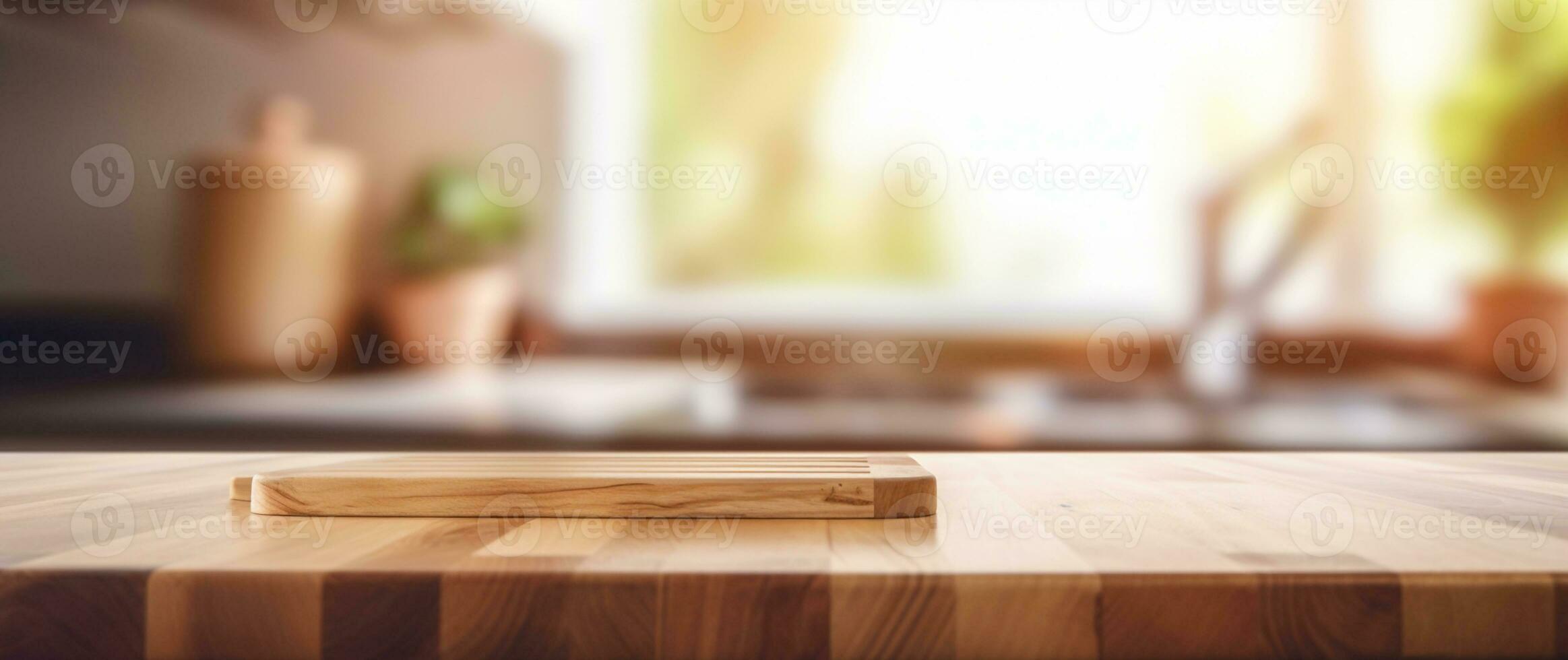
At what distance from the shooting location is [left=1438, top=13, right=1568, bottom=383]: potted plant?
27.9 inches

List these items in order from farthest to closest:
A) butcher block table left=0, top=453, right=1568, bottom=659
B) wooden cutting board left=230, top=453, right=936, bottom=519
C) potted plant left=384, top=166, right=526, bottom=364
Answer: potted plant left=384, top=166, right=526, bottom=364 → wooden cutting board left=230, top=453, right=936, bottom=519 → butcher block table left=0, top=453, right=1568, bottom=659

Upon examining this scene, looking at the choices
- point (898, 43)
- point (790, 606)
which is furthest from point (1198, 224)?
point (790, 606)

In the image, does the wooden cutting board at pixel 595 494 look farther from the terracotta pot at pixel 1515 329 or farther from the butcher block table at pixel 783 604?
the terracotta pot at pixel 1515 329

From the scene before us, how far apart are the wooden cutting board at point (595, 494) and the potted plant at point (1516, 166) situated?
25.1 inches

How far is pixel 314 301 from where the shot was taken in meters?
0.68

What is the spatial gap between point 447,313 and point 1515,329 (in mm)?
935

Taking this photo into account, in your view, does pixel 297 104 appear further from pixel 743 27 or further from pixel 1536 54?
pixel 1536 54

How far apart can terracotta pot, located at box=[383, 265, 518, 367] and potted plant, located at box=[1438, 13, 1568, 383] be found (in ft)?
2.67

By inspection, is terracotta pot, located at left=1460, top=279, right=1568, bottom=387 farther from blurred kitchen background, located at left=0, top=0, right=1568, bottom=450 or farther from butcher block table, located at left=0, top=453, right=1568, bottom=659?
butcher block table, located at left=0, top=453, right=1568, bottom=659

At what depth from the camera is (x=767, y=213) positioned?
0.70m

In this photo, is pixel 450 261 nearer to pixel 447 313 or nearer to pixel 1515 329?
pixel 447 313

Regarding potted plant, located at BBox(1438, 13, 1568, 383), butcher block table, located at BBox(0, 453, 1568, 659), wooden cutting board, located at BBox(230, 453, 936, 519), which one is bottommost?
butcher block table, located at BBox(0, 453, 1568, 659)

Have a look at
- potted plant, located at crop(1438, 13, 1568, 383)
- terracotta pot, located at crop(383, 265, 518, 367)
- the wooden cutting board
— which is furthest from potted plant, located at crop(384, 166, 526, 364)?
potted plant, located at crop(1438, 13, 1568, 383)

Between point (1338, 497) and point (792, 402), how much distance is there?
1.29ft
